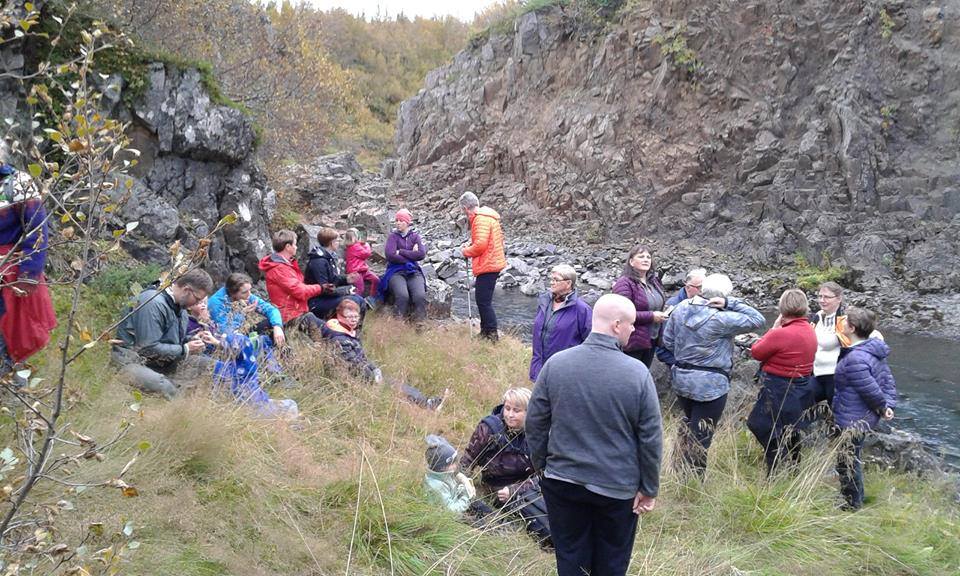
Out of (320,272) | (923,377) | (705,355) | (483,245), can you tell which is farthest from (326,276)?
(923,377)

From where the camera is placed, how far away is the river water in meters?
9.20

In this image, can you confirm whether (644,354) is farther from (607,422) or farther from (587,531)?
(607,422)

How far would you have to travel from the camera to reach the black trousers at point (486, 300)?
9016 millimetres

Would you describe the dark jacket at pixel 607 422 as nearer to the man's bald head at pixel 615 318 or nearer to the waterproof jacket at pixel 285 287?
the man's bald head at pixel 615 318

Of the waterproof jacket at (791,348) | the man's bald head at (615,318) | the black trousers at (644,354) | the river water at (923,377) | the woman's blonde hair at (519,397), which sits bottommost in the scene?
the river water at (923,377)

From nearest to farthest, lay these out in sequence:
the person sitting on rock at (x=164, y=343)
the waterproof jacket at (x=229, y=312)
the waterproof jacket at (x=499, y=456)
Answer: the waterproof jacket at (x=499, y=456), the person sitting on rock at (x=164, y=343), the waterproof jacket at (x=229, y=312)

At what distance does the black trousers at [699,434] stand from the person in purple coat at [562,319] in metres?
1.11

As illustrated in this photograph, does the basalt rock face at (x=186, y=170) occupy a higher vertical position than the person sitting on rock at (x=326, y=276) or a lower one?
higher

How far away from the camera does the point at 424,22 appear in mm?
55969

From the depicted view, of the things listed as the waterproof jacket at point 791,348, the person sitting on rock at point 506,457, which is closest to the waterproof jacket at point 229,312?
the person sitting on rock at point 506,457

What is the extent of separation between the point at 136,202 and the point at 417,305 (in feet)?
11.8

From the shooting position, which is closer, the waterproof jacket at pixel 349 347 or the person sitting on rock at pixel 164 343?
the person sitting on rock at pixel 164 343

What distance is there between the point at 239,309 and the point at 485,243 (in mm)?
3787

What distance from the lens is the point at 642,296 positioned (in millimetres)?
6508
